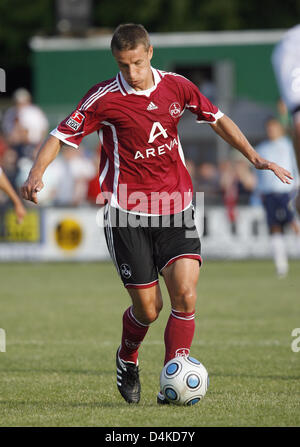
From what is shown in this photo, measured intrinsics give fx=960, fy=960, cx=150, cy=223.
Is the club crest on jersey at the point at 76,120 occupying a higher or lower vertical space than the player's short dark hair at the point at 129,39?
lower

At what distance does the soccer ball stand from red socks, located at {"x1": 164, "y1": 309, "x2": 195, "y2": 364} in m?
0.14

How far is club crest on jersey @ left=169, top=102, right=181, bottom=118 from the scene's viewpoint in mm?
6406

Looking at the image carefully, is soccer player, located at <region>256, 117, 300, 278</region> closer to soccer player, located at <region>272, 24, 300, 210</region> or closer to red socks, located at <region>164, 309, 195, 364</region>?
red socks, located at <region>164, 309, 195, 364</region>

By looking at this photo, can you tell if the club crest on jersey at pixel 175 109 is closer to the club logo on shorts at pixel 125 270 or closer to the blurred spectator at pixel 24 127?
the club logo on shorts at pixel 125 270

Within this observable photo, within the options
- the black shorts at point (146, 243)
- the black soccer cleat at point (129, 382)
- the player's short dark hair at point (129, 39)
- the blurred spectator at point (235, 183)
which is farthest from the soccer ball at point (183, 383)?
the blurred spectator at point (235, 183)

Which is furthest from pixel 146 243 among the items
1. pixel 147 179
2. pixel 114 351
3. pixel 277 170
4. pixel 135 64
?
pixel 114 351

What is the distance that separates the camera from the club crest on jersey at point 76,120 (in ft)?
20.8

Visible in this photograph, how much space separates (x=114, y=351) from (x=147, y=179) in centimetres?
293

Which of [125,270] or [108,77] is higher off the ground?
[108,77]

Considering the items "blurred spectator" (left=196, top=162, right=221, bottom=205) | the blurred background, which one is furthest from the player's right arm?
"blurred spectator" (left=196, top=162, right=221, bottom=205)

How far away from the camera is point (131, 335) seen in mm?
6668

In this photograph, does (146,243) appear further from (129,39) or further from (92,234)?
(92,234)

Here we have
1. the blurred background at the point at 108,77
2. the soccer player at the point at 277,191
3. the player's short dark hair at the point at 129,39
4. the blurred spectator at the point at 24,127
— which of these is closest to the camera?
the player's short dark hair at the point at 129,39

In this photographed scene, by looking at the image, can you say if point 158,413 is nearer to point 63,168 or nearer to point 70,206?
point 70,206
